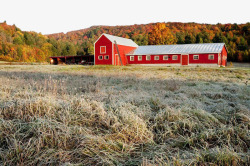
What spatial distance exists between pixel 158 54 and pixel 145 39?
3440cm

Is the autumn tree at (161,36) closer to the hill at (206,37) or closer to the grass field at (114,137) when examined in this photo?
the hill at (206,37)

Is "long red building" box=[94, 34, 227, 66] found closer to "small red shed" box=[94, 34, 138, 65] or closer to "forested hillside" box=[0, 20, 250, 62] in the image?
"small red shed" box=[94, 34, 138, 65]

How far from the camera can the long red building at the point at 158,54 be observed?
2964 centimetres

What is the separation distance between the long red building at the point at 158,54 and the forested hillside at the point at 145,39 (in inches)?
510

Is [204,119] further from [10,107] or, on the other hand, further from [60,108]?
[10,107]

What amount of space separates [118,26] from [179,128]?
366ft

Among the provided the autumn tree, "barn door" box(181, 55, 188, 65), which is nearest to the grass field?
"barn door" box(181, 55, 188, 65)

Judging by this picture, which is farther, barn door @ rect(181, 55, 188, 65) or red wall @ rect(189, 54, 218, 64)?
barn door @ rect(181, 55, 188, 65)

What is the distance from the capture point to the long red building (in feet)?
97.2

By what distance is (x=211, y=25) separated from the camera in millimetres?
80812

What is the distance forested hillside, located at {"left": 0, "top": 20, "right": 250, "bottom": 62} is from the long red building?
12945 millimetres

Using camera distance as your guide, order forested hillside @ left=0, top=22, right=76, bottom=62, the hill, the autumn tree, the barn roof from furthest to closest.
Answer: forested hillside @ left=0, top=22, right=76, bottom=62
the hill
the autumn tree
the barn roof

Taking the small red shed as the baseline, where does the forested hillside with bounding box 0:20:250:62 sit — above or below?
above

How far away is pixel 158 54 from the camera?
3250 centimetres
